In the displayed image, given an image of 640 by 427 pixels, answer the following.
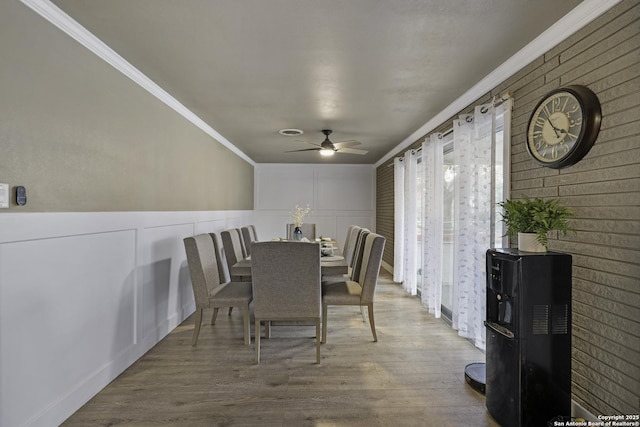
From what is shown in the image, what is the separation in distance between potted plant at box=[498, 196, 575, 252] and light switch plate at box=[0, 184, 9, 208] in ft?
9.03

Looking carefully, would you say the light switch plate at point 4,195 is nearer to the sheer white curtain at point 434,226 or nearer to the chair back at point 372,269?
the chair back at point 372,269

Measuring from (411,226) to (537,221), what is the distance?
10.8ft

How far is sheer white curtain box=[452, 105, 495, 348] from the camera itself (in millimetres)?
3021

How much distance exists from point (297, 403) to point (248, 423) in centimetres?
35

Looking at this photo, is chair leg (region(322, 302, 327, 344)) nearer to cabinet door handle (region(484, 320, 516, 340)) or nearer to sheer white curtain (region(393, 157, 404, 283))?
cabinet door handle (region(484, 320, 516, 340))

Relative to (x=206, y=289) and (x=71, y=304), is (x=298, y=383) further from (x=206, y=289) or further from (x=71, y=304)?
(x=71, y=304)

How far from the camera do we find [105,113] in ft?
7.98

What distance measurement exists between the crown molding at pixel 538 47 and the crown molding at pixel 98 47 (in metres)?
2.93

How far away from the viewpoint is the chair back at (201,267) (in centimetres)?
302

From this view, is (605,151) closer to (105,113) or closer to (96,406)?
(105,113)

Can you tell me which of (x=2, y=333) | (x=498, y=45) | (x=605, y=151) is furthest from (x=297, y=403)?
(x=498, y=45)

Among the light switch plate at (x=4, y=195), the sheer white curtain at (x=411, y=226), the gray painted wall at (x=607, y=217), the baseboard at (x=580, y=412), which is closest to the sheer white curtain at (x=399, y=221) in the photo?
the sheer white curtain at (x=411, y=226)

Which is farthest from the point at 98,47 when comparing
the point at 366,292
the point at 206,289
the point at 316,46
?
the point at 366,292

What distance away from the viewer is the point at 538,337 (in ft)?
6.08
